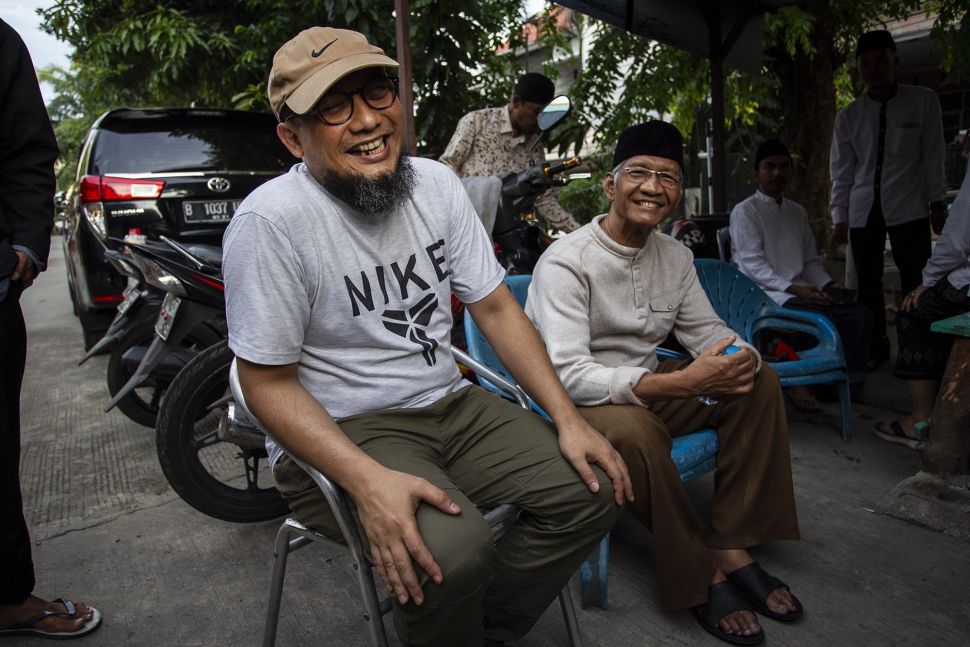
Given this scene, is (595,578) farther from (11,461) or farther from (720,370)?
(11,461)

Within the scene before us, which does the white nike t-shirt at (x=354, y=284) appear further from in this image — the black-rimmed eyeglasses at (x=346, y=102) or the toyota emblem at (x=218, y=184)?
the toyota emblem at (x=218, y=184)

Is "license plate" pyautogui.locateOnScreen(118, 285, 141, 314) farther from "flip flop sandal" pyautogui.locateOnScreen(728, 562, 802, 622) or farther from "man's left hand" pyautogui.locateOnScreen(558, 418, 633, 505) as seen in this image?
"flip flop sandal" pyautogui.locateOnScreen(728, 562, 802, 622)

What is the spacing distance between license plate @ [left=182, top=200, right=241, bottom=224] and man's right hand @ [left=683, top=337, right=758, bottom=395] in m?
3.42

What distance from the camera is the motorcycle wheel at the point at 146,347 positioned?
11.8ft

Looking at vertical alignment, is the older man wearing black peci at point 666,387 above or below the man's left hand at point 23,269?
below

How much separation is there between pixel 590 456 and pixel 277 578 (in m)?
0.84

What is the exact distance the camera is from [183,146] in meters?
4.66

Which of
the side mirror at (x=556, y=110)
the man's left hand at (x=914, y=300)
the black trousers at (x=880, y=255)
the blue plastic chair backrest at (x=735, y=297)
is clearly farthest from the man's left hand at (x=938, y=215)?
the side mirror at (x=556, y=110)

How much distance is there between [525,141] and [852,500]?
252cm

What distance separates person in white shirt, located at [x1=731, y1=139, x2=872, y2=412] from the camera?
3770 mm

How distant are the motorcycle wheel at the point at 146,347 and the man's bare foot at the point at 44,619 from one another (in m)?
1.43

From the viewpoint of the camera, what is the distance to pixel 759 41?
5.23 m

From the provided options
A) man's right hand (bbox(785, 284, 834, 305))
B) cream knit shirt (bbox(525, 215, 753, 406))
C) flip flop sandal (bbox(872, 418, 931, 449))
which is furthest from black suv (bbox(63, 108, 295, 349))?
flip flop sandal (bbox(872, 418, 931, 449))

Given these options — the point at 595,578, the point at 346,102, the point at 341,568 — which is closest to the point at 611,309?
the point at 595,578
